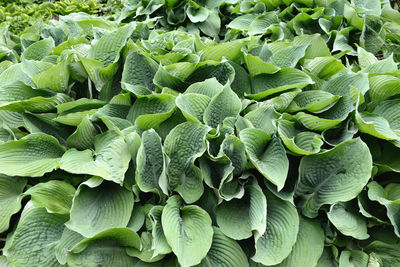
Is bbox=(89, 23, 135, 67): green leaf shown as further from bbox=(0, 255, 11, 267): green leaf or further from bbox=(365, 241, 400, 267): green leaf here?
bbox=(365, 241, 400, 267): green leaf

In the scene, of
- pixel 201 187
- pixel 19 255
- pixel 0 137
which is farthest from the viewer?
pixel 0 137

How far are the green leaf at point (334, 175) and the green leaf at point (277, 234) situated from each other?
0.37 feet

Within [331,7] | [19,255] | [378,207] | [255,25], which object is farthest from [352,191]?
[331,7]

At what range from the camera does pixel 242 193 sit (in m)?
1.48

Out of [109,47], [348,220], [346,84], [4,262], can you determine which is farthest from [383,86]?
[4,262]

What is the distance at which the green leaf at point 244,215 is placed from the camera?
1.39m

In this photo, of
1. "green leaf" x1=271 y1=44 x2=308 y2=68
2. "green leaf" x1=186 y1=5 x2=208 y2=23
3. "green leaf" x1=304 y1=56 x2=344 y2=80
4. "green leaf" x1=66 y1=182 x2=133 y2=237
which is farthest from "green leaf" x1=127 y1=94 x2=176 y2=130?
"green leaf" x1=186 y1=5 x2=208 y2=23

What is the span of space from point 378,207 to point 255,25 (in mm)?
1967

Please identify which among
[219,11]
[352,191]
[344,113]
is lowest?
[219,11]

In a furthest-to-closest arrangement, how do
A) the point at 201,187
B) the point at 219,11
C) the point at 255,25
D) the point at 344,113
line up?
the point at 219,11
the point at 255,25
the point at 344,113
the point at 201,187

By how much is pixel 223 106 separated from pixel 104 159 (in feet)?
1.97

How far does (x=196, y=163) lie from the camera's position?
163 cm

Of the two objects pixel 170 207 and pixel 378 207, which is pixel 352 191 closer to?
pixel 378 207

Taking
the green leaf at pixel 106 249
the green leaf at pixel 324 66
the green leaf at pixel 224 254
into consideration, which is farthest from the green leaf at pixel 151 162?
the green leaf at pixel 324 66
